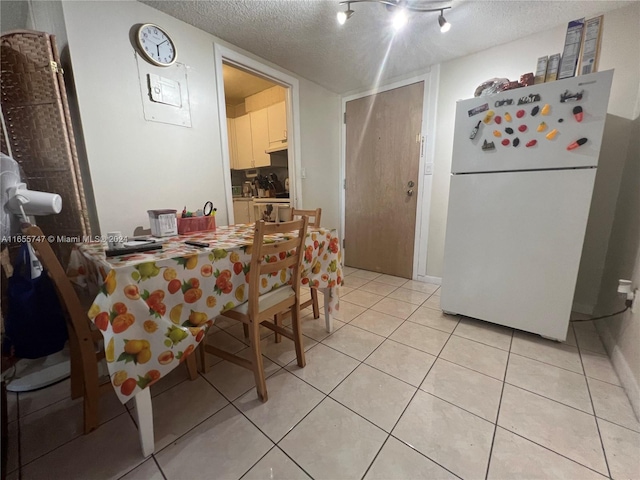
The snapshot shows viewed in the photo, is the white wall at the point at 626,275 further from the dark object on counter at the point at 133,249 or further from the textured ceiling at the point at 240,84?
the textured ceiling at the point at 240,84

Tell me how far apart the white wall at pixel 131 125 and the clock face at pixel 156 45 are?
5cm

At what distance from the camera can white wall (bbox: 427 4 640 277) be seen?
1.68 meters

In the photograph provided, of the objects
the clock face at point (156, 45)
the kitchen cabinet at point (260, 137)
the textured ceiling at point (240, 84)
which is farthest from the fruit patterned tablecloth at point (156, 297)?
the kitchen cabinet at point (260, 137)

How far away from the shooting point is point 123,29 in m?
1.52

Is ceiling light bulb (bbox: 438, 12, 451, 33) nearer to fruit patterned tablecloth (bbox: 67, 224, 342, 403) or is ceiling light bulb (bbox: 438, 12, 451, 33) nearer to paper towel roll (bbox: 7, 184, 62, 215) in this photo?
fruit patterned tablecloth (bbox: 67, 224, 342, 403)

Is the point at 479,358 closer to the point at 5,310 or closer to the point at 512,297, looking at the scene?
the point at 512,297

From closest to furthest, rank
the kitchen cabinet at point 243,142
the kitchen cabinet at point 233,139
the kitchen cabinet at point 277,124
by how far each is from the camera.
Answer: the kitchen cabinet at point 277,124 → the kitchen cabinet at point 243,142 → the kitchen cabinet at point 233,139

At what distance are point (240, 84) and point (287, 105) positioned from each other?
1.13 metres

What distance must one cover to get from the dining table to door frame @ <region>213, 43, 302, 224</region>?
1037 mm

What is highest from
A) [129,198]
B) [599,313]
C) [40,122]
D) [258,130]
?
[258,130]

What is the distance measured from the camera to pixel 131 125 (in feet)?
5.21

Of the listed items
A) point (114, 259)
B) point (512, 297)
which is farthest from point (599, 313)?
point (114, 259)

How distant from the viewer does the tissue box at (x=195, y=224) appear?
155 cm

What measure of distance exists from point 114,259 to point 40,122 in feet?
3.72
